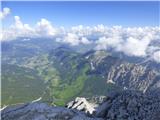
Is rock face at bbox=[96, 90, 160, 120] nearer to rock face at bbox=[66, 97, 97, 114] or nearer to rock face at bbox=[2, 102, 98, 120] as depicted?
rock face at bbox=[2, 102, 98, 120]

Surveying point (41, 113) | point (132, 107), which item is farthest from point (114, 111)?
point (41, 113)

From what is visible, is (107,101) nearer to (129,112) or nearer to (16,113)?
(129,112)

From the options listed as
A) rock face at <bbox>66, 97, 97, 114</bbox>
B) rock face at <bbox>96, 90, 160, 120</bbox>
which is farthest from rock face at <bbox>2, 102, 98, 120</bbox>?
→ rock face at <bbox>66, 97, 97, 114</bbox>

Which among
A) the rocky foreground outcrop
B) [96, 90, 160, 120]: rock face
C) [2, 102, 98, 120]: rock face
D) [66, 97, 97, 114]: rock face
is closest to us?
[96, 90, 160, 120]: rock face

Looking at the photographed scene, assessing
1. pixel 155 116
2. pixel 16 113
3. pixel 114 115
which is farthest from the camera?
pixel 16 113

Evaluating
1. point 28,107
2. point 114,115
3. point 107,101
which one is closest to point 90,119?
point 114,115

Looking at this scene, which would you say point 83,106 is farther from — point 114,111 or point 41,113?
point 114,111

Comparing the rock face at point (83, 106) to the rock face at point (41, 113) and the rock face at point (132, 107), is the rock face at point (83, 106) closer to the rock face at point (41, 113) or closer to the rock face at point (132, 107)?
the rock face at point (132, 107)

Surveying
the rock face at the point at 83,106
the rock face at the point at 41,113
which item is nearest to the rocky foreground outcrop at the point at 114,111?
the rock face at the point at 41,113
